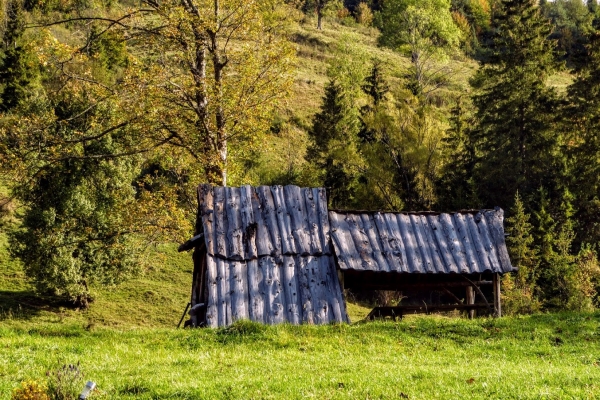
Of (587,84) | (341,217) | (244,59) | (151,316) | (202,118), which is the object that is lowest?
(151,316)

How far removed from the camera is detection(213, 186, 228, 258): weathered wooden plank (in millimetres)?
18516

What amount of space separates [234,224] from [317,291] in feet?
11.1

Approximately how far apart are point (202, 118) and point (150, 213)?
4.80m

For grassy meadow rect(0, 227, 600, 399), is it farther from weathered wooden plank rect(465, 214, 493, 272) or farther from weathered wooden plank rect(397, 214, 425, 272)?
weathered wooden plank rect(397, 214, 425, 272)

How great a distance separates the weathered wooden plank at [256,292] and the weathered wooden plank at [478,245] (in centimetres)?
712

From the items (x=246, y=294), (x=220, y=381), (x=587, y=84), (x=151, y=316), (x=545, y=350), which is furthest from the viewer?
(x=587, y=84)

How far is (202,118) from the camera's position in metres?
26.9

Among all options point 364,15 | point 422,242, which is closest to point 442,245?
point 422,242

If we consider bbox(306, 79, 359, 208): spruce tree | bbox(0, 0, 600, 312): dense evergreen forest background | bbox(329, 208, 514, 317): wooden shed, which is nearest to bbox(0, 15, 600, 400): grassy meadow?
bbox(329, 208, 514, 317): wooden shed

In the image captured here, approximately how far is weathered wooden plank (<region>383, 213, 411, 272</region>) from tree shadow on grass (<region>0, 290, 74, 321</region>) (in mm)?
28486

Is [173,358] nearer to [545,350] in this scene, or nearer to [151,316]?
[545,350]

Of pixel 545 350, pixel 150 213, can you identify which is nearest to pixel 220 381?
pixel 545 350

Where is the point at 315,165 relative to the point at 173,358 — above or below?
above

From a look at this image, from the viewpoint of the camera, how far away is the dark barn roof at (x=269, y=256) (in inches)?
701
